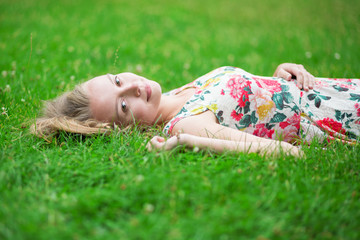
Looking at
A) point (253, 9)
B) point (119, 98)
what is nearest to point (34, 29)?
point (119, 98)

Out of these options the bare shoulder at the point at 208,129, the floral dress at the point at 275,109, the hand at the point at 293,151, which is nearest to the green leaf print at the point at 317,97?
the floral dress at the point at 275,109

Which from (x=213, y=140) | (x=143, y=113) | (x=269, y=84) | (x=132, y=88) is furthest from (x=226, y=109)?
(x=132, y=88)

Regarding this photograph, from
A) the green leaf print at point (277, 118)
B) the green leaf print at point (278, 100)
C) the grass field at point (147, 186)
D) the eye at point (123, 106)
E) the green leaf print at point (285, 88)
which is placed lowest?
the grass field at point (147, 186)

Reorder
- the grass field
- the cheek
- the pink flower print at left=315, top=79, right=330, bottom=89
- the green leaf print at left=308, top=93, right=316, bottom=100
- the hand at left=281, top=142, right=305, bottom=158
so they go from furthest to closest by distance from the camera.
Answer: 1. the pink flower print at left=315, top=79, right=330, bottom=89
2. the green leaf print at left=308, top=93, right=316, bottom=100
3. the cheek
4. the hand at left=281, top=142, right=305, bottom=158
5. the grass field

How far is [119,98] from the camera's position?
3.18 m

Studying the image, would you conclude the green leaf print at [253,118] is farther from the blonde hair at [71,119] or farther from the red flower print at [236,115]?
the blonde hair at [71,119]

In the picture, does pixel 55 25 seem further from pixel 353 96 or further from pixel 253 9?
pixel 253 9

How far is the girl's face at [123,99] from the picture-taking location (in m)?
3.16

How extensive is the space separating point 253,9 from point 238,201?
14.1 metres

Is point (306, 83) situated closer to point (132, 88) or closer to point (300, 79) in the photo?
point (300, 79)

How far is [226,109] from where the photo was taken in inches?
122

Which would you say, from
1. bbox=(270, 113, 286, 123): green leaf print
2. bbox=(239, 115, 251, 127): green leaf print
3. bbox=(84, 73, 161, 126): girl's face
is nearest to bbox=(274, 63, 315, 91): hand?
bbox=(270, 113, 286, 123): green leaf print

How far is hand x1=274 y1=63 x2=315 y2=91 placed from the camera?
11.2 ft

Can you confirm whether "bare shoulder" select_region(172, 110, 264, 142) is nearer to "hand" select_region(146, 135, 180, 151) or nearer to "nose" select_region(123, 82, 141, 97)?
"hand" select_region(146, 135, 180, 151)
